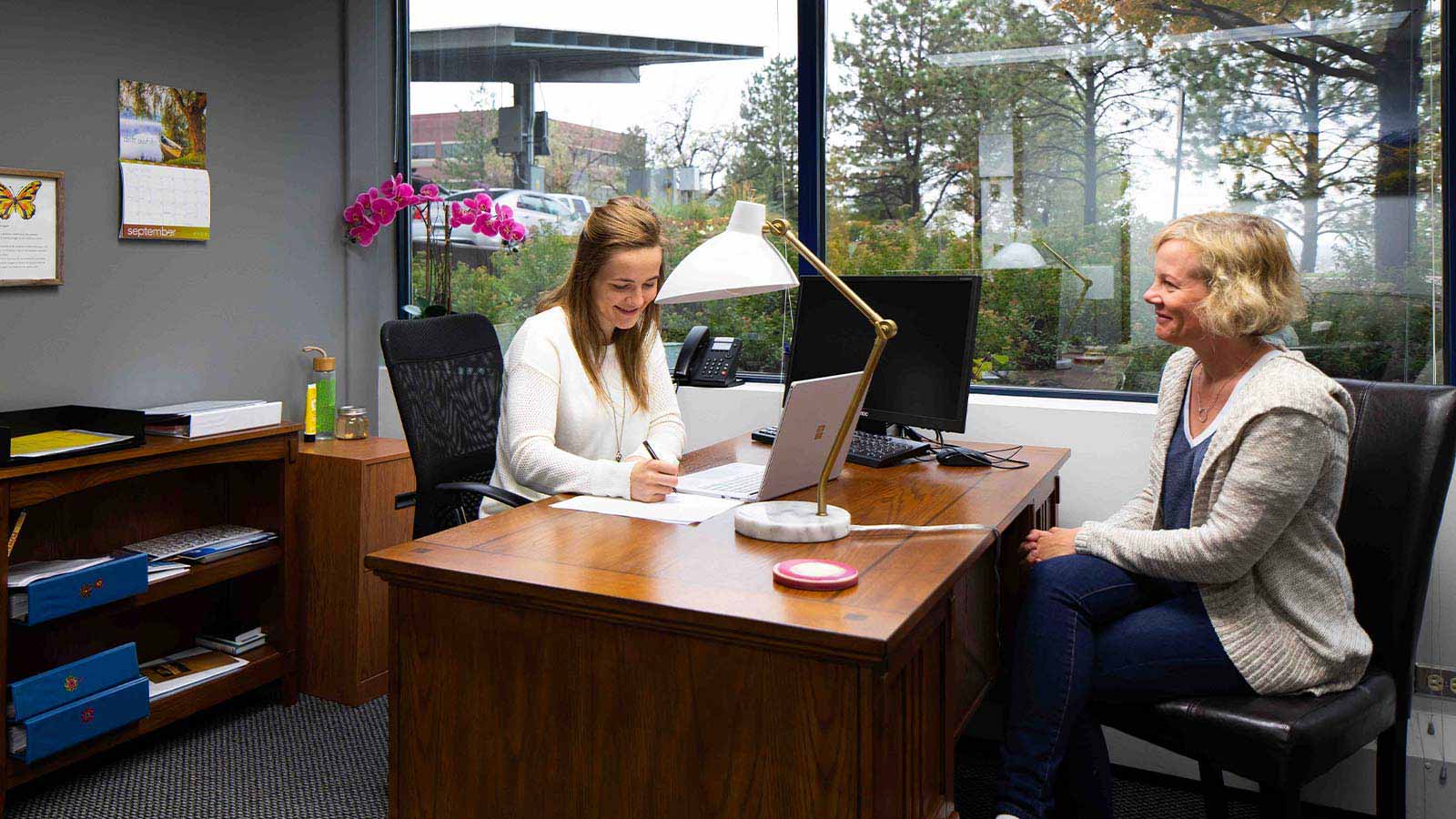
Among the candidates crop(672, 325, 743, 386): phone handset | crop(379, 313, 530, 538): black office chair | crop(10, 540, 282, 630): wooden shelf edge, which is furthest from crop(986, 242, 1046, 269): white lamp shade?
crop(10, 540, 282, 630): wooden shelf edge

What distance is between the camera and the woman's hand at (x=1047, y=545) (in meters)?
2.05

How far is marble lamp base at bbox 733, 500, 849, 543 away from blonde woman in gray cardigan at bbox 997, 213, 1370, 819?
45 centimetres

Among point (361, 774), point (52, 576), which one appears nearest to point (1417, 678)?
point (361, 774)

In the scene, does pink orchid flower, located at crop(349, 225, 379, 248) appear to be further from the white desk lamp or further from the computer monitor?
the white desk lamp

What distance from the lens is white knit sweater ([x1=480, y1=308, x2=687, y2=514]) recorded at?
2.21m

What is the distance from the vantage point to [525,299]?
3.80 meters

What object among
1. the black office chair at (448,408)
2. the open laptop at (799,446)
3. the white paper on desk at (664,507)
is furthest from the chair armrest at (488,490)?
the open laptop at (799,446)

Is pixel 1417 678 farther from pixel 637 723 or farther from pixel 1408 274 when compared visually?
pixel 637 723

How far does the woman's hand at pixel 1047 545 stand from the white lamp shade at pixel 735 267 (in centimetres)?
73

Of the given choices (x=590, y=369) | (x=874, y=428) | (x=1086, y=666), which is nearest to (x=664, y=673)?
(x=1086, y=666)

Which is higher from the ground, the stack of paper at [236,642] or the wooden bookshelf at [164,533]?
the wooden bookshelf at [164,533]

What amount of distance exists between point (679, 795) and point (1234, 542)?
3.30 ft

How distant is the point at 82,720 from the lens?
8.01ft

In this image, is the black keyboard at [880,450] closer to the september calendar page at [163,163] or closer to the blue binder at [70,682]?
the blue binder at [70,682]
